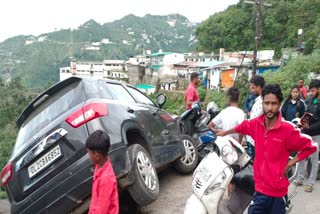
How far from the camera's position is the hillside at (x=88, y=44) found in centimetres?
10774

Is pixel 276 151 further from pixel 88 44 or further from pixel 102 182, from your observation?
pixel 88 44

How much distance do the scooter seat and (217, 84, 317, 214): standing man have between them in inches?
27.6

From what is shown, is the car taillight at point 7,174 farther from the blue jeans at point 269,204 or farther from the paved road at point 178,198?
the blue jeans at point 269,204

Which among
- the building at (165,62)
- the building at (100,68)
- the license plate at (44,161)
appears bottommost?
the building at (100,68)

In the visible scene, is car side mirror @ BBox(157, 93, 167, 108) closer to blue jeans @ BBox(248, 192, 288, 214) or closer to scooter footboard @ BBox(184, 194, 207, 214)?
scooter footboard @ BBox(184, 194, 207, 214)

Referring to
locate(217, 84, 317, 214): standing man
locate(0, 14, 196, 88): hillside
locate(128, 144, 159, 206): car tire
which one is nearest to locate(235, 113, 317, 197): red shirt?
locate(217, 84, 317, 214): standing man

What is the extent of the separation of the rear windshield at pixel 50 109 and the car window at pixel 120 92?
1.86ft

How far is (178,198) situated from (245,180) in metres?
1.48

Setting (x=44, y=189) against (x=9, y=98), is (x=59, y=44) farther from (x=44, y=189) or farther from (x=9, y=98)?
(x=44, y=189)

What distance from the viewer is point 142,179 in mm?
3369

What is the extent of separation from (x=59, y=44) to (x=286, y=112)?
134027mm

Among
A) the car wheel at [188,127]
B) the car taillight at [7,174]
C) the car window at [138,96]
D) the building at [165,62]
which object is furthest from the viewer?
the building at [165,62]

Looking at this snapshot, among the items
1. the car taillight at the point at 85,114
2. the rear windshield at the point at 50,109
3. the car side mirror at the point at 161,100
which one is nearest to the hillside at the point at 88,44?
the car side mirror at the point at 161,100

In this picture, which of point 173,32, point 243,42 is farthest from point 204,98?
point 173,32
